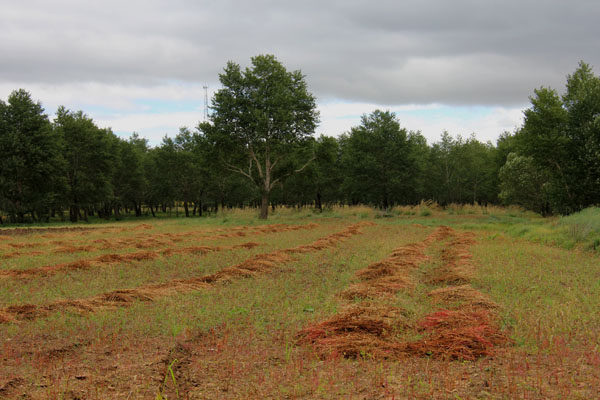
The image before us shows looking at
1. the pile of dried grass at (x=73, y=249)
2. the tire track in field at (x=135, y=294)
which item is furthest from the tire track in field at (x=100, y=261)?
the tire track in field at (x=135, y=294)

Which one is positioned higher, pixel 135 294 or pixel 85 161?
pixel 85 161

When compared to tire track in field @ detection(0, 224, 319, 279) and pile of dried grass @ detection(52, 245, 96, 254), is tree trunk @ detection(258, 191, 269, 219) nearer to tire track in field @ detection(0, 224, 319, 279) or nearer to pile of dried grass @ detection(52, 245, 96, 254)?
tire track in field @ detection(0, 224, 319, 279)

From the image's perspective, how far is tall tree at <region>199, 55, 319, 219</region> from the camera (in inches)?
1324

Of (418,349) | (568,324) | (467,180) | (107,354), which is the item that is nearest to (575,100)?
(568,324)

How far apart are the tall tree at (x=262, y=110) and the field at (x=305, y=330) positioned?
76.5 feet

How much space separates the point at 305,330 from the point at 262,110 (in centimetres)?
2915

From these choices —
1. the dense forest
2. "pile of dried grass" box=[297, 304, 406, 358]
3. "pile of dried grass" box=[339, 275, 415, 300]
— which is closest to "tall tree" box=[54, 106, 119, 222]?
the dense forest

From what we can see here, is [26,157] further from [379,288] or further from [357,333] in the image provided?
[357,333]

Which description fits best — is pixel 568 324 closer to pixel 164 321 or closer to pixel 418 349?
pixel 418 349

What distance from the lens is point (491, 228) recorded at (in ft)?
81.5

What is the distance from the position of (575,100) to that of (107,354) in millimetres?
31327

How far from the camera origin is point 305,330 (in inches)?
227

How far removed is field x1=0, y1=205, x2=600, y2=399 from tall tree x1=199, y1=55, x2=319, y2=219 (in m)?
23.3

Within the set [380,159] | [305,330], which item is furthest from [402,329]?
[380,159]
